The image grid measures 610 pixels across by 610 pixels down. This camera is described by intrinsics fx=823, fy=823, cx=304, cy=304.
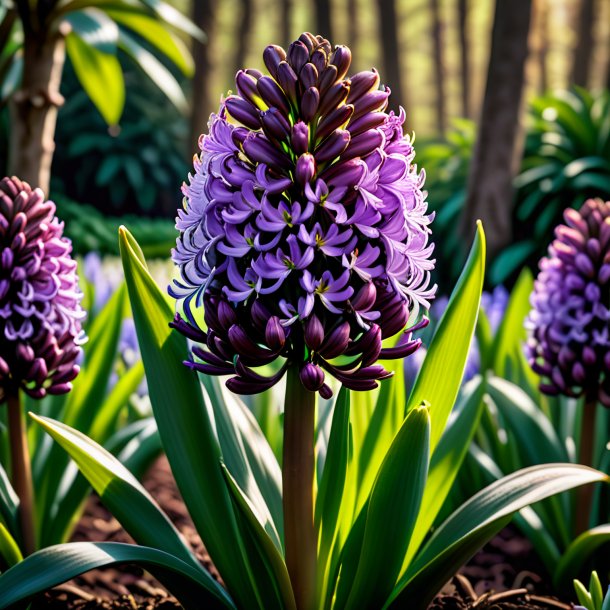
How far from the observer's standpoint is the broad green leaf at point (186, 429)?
1850mm

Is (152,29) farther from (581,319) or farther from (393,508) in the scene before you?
(393,508)

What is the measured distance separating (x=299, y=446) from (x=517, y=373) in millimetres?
1656

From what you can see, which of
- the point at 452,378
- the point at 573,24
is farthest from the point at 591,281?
the point at 573,24

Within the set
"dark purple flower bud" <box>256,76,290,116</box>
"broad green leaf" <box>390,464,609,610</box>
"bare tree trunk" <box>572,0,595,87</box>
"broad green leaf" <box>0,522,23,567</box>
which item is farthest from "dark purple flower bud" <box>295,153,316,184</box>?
"bare tree trunk" <box>572,0,595,87</box>

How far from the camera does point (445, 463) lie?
2.07m

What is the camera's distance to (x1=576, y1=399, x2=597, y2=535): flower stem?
2.43 m

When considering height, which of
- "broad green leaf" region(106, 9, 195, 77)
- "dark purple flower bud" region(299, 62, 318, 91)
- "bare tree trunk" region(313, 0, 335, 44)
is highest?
"bare tree trunk" region(313, 0, 335, 44)

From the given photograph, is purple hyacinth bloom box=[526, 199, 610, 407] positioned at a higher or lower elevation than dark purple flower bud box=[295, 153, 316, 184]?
lower

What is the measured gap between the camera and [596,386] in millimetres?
2375

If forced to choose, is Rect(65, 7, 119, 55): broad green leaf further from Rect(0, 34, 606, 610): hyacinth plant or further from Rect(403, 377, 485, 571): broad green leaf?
Rect(403, 377, 485, 571): broad green leaf

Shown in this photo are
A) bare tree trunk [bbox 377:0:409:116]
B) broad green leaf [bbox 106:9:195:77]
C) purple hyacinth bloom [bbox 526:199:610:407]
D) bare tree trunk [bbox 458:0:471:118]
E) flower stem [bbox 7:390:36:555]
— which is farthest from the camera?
bare tree trunk [bbox 458:0:471:118]

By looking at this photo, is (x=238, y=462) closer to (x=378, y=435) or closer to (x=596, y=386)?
(x=378, y=435)

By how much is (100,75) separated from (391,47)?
34.4 ft

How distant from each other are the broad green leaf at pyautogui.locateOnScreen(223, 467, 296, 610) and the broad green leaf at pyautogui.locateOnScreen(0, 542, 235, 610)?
13 centimetres
